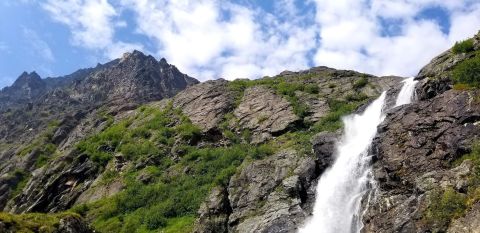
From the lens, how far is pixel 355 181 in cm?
4641

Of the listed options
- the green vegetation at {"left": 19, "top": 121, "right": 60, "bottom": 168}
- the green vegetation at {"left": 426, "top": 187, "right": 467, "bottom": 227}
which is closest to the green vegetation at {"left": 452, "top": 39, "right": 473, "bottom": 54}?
the green vegetation at {"left": 426, "top": 187, "right": 467, "bottom": 227}

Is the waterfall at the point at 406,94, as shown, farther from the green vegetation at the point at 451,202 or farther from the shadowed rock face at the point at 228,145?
the green vegetation at the point at 451,202

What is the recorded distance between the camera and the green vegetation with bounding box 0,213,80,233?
4022cm

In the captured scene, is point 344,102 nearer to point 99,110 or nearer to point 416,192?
point 416,192

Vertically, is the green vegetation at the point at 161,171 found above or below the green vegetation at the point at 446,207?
above

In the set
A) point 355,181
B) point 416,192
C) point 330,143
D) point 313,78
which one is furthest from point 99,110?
point 416,192

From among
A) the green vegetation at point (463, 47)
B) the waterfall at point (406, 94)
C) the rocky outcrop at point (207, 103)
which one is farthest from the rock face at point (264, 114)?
the green vegetation at point (463, 47)

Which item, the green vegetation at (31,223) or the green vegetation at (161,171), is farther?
the green vegetation at (161,171)

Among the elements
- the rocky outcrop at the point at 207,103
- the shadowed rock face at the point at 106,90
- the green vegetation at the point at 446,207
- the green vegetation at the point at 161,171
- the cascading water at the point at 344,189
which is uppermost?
the shadowed rock face at the point at 106,90

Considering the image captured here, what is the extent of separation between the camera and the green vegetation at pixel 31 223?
40219mm

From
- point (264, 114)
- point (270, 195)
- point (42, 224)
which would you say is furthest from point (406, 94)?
point (42, 224)

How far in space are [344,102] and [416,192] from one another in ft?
150

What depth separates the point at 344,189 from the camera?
4688 centimetres

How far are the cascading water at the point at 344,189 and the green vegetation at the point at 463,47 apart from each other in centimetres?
770
